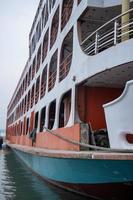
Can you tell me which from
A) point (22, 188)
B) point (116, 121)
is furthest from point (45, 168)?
point (116, 121)

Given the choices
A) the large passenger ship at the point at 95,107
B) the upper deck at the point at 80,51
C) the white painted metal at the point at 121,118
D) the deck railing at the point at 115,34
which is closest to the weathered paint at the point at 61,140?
the large passenger ship at the point at 95,107

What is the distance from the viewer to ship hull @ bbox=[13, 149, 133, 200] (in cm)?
696

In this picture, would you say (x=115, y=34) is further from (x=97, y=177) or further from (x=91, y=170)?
(x=97, y=177)

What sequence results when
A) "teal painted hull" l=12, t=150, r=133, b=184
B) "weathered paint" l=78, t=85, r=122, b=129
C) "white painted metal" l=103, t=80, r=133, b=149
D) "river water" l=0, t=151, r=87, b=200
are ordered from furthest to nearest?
"weathered paint" l=78, t=85, r=122, b=129, "river water" l=0, t=151, r=87, b=200, "white painted metal" l=103, t=80, r=133, b=149, "teal painted hull" l=12, t=150, r=133, b=184

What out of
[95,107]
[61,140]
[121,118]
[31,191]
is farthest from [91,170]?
[61,140]

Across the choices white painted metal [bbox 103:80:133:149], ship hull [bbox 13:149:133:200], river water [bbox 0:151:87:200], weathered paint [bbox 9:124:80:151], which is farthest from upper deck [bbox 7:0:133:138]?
river water [bbox 0:151:87:200]

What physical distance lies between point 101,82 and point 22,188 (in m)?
4.30

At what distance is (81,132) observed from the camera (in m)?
9.12

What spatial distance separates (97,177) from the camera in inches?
296

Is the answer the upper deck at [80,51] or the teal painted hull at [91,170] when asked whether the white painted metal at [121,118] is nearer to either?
the teal painted hull at [91,170]

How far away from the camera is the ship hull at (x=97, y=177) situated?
22.8 feet

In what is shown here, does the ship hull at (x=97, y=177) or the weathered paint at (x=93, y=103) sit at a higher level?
the weathered paint at (x=93, y=103)

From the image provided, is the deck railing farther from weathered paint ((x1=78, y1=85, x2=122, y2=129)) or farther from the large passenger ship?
weathered paint ((x1=78, y1=85, x2=122, y2=129))

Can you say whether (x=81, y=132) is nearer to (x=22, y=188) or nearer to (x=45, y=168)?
(x=45, y=168)
